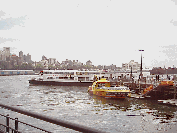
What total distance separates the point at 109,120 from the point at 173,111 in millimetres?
10586

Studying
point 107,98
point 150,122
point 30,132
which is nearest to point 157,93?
point 107,98

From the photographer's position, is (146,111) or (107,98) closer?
(146,111)

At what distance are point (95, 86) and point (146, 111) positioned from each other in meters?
26.3

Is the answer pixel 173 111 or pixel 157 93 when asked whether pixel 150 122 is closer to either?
pixel 173 111

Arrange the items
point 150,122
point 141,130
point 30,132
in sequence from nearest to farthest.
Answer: point 30,132
point 141,130
point 150,122

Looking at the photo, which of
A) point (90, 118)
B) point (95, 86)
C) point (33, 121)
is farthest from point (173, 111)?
point (95, 86)

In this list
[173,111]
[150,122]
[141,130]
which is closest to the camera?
[141,130]

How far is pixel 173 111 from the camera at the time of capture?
1308 inches

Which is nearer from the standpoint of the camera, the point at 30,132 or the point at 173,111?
the point at 30,132

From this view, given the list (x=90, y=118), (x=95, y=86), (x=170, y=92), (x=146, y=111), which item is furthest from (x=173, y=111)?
(x=95, y=86)

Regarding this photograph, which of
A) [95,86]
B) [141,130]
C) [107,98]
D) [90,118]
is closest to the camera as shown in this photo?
[141,130]

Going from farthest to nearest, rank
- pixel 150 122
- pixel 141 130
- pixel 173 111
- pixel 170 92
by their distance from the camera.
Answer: pixel 170 92
pixel 173 111
pixel 150 122
pixel 141 130

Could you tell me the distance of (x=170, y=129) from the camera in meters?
24.4

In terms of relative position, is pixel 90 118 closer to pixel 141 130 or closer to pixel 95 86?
pixel 141 130
